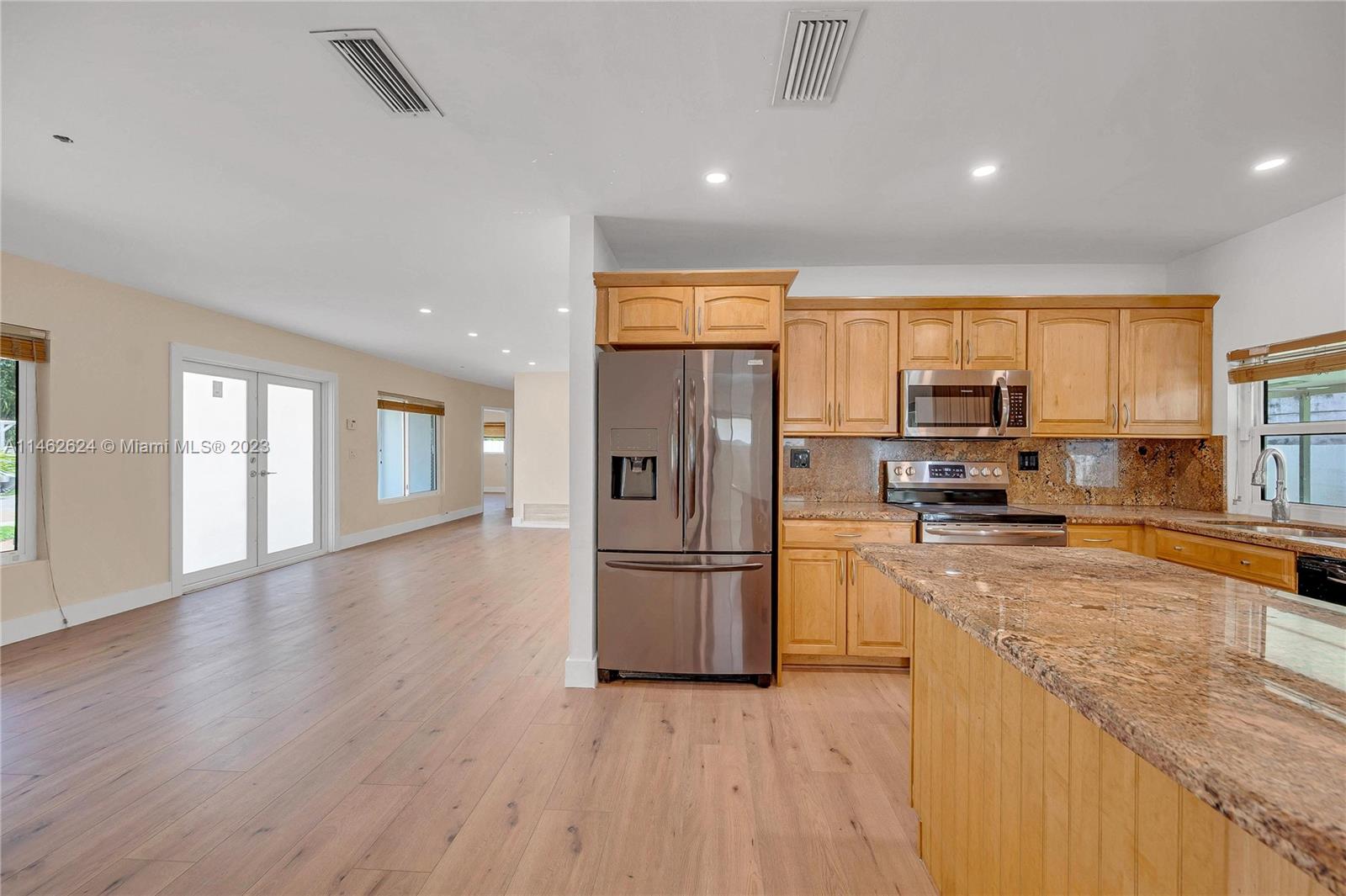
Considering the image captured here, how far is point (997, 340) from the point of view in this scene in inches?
133

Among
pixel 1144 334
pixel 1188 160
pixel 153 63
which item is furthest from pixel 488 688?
pixel 1144 334

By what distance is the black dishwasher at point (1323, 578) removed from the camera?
218 centimetres

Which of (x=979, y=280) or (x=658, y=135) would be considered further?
(x=979, y=280)

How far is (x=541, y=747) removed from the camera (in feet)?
7.75

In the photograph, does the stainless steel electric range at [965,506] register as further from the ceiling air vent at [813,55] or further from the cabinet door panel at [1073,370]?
the ceiling air vent at [813,55]

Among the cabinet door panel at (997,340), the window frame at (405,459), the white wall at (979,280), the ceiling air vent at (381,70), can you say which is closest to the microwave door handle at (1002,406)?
the cabinet door panel at (997,340)

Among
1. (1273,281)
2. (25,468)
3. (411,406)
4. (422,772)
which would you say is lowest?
(422,772)

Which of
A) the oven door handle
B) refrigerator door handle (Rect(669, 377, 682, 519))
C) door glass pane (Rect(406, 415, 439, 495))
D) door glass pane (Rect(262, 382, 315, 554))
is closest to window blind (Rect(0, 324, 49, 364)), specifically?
door glass pane (Rect(262, 382, 315, 554))

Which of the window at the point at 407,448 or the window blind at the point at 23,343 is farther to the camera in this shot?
the window at the point at 407,448

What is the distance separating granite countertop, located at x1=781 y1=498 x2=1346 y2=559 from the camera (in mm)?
2367

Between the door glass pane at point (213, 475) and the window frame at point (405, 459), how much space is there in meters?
2.10

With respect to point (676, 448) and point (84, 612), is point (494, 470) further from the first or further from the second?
point (676, 448)

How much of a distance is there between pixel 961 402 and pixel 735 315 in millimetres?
1538

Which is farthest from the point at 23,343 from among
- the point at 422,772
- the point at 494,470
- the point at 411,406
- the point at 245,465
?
the point at 494,470
